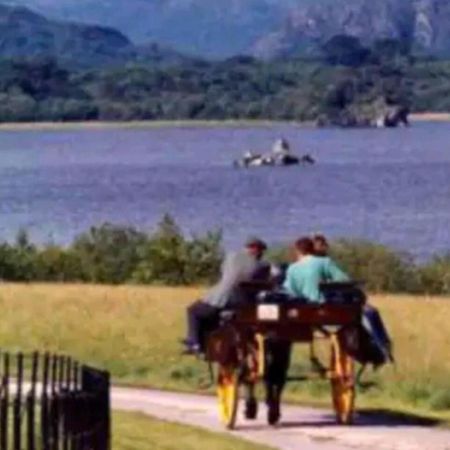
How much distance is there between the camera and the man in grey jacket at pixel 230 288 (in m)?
17.5

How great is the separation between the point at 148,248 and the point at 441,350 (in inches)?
679

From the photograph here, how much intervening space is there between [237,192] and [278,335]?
247ft

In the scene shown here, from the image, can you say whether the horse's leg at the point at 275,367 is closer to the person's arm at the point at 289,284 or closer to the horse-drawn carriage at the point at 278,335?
the horse-drawn carriage at the point at 278,335

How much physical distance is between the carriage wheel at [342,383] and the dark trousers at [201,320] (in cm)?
93

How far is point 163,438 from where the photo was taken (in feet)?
53.8

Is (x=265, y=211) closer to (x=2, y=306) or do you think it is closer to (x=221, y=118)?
(x=2, y=306)

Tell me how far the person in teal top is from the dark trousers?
59 centimetres

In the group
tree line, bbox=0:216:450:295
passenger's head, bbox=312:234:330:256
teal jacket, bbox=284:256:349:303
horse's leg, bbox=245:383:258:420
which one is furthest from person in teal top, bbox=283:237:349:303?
tree line, bbox=0:216:450:295

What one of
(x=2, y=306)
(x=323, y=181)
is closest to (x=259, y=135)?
(x=323, y=181)

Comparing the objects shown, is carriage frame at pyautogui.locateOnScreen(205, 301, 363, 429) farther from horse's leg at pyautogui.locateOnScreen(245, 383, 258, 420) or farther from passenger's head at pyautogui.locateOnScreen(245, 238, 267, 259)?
passenger's head at pyautogui.locateOnScreen(245, 238, 267, 259)

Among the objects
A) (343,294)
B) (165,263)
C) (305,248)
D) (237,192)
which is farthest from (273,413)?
(237,192)

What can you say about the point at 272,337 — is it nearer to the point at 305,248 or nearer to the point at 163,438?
the point at 305,248

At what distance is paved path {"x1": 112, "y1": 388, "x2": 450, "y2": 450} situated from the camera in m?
16.6

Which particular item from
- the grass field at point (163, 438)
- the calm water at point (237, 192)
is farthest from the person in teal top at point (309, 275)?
the calm water at point (237, 192)
